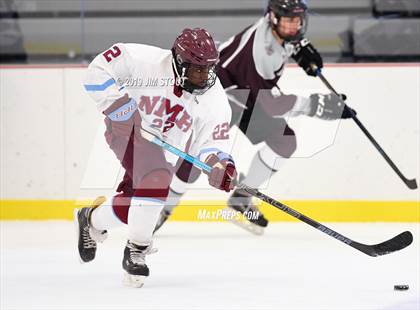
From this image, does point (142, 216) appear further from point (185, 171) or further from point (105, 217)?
point (185, 171)

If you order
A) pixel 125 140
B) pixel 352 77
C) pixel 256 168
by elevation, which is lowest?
pixel 256 168

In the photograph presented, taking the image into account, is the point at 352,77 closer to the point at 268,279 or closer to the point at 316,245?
the point at 316,245

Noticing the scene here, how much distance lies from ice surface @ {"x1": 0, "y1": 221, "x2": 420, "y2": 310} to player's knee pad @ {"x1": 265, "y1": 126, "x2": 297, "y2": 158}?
469 mm

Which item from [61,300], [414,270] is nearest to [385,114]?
[414,270]

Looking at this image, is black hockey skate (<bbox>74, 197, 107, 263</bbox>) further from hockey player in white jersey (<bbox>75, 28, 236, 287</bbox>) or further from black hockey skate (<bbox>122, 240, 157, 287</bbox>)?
black hockey skate (<bbox>122, 240, 157, 287</bbox>)

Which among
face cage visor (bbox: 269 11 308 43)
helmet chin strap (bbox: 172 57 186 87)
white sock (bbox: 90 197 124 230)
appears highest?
helmet chin strap (bbox: 172 57 186 87)

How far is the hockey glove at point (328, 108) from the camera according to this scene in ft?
16.8

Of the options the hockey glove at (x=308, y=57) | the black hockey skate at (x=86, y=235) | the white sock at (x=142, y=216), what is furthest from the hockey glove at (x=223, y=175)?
the hockey glove at (x=308, y=57)

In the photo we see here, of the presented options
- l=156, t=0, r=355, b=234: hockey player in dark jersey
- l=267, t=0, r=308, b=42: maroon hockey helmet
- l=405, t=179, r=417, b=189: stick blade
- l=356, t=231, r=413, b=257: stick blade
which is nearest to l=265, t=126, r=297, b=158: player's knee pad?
l=156, t=0, r=355, b=234: hockey player in dark jersey

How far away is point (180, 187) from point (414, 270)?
57.2 inches

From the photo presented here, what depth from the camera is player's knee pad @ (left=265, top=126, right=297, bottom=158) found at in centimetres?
525

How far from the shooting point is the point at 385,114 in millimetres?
5672

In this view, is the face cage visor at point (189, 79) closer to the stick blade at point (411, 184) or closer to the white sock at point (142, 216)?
the white sock at point (142, 216)

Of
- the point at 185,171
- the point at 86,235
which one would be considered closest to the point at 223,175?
the point at 86,235
